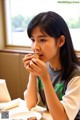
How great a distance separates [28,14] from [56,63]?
1515 mm

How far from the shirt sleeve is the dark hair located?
8 centimetres

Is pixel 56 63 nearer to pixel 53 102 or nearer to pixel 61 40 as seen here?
pixel 61 40

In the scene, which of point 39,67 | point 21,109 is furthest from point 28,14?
point 39,67

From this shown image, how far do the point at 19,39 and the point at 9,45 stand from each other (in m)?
0.17

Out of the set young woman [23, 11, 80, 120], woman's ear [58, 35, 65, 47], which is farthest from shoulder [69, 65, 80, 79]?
woman's ear [58, 35, 65, 47]

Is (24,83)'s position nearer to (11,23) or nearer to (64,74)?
(11,23)

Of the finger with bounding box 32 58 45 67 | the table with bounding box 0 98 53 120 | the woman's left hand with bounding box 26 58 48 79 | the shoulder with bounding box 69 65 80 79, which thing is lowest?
the table with bounding box 0 98 53 120

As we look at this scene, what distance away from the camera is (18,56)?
2.53 metres

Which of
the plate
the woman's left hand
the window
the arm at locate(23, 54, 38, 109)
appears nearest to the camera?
the woman's left hand

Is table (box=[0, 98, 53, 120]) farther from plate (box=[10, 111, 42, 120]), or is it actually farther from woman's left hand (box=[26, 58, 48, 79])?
woman's left hand (box=[26, 58, 48, 79])

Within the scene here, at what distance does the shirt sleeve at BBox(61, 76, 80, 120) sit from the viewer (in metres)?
1.09

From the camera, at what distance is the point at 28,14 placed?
2656 millimetres

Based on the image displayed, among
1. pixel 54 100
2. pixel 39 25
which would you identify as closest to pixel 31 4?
pixel 39 25

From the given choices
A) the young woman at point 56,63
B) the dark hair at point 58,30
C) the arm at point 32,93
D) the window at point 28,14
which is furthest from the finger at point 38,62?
the window at point 28,14
